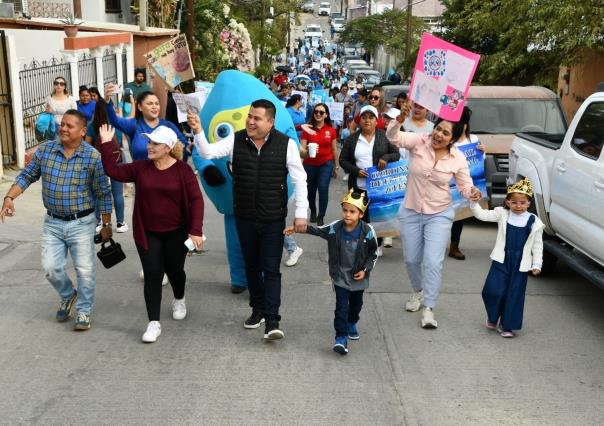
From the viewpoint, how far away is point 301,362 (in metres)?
5.86

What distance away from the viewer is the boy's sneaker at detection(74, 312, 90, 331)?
6406 millimetres

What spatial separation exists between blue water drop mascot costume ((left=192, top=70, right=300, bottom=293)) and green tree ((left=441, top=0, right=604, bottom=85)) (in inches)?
355

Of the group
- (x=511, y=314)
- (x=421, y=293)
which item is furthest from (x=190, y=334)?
(x=511, y=314)

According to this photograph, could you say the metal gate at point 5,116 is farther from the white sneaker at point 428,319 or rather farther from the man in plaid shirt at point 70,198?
the white sneaker at point 428,319

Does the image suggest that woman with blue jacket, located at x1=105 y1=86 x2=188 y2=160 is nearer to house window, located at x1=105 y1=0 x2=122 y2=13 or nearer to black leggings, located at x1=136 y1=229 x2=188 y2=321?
black leggings, located at x1=136 y1=229 x2=188 y2=321

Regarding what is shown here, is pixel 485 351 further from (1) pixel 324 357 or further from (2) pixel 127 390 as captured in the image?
(2) pixel 127 390

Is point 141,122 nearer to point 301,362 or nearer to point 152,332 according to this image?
point 152,332

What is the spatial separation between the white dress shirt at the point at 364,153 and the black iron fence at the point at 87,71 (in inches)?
440

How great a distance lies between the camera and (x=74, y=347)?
20.0 ft

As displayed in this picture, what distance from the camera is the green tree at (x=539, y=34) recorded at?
1478 centimetres

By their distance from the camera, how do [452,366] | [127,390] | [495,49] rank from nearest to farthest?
1. [127,390]
2. [452,366]
3. [495,49]

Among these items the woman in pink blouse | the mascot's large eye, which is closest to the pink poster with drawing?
the woman in pink blouse

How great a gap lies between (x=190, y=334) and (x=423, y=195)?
2.15 meters

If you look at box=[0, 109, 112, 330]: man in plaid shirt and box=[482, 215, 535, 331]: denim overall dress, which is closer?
box=[0, 109, 112, 330]: man in plaid shirt
